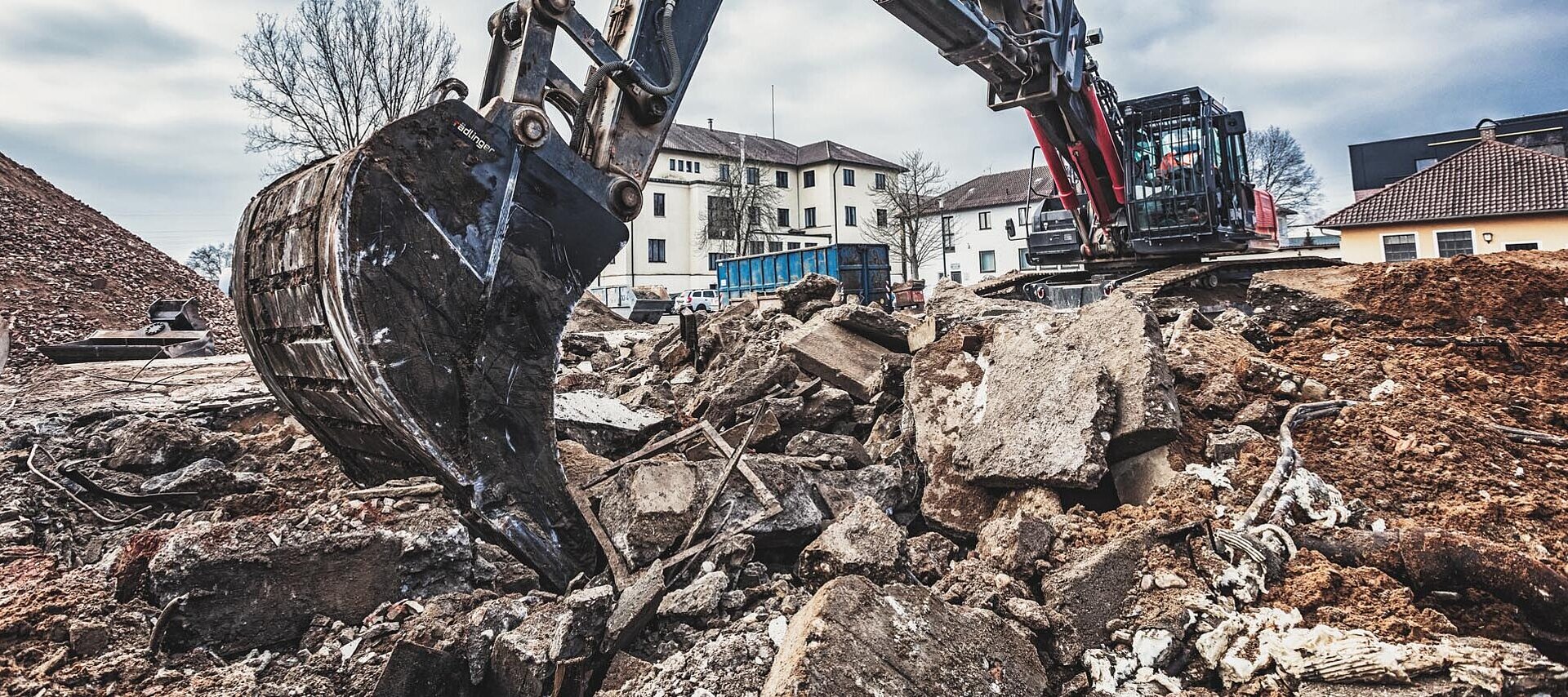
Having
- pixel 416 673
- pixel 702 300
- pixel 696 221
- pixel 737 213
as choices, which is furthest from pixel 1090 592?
pixel 696 221

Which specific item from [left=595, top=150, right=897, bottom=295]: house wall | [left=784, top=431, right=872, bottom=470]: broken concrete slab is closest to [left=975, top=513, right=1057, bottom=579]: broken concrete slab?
[left=784, top=431, right=872, bottom=470]: broken concrete slab

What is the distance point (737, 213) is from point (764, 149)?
7363mm

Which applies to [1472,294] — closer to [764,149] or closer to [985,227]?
[985,227]

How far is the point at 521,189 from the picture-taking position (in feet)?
9.38

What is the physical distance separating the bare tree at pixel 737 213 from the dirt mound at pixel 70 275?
28.2 meters

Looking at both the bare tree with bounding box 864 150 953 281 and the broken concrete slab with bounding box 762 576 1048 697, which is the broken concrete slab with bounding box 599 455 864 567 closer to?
the broken concrete slab with bounding box 762 576 1048 697

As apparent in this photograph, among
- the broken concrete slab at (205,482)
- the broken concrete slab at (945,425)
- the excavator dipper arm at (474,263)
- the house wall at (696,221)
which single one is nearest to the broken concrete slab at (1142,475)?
the broken concrete slab at (945,425)

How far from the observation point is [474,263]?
108 inches

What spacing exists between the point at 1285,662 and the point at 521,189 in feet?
8.97

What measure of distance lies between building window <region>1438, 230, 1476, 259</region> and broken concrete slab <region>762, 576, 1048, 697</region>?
96.1 ft

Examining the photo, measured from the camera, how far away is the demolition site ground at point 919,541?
236 cm

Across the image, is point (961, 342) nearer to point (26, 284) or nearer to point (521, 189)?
point (521, 189)

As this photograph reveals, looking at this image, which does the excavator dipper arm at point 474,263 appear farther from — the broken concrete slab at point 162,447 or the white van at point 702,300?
the white van at point 702,300

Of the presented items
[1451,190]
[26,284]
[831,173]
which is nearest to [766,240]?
[831,173]
